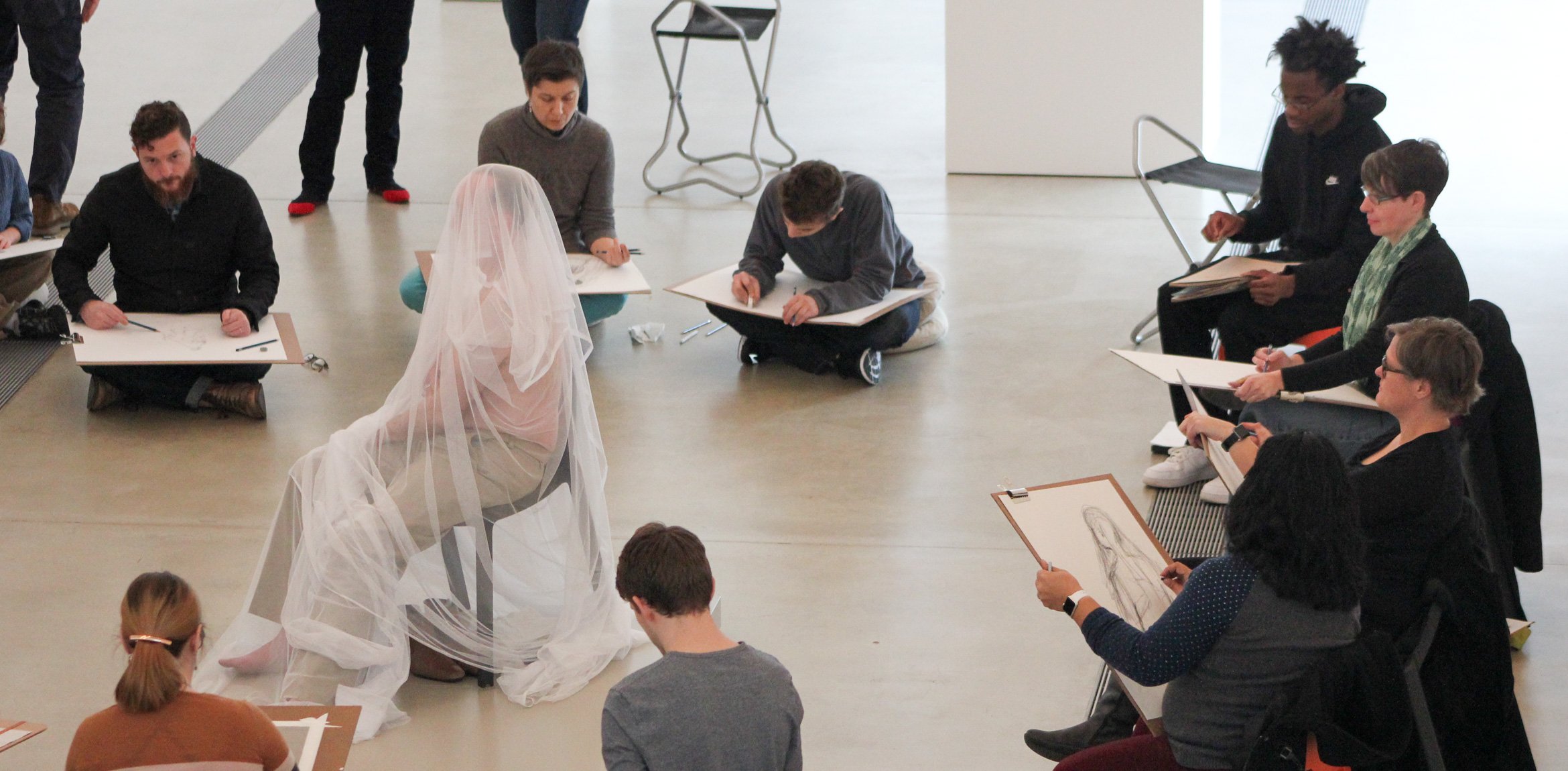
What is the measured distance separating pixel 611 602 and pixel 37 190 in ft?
12.6

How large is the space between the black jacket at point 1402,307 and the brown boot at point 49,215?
4.64 meters

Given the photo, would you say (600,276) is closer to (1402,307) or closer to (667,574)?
(1402,307)

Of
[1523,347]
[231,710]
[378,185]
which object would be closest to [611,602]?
[231,710]

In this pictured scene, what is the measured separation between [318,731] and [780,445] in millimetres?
2313

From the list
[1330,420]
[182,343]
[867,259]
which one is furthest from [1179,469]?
[182,343]

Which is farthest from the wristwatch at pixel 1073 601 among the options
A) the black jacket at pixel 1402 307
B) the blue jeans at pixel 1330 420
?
the black jacket at pixel 1402 307

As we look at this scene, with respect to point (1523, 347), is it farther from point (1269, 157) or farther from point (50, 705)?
point (50, 705)

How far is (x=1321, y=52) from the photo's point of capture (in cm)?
440

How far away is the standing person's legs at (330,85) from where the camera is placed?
6566mm

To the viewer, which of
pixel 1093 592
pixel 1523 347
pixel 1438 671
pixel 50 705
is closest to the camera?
pixel 1438 671

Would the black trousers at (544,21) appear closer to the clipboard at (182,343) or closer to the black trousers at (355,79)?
the black trousers at (355,79)

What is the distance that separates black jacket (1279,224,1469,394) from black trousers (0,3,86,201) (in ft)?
16.0

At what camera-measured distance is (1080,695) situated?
339cm

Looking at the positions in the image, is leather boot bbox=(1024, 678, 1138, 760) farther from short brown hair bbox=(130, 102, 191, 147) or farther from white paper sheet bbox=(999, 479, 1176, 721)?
short brown hair bbox=(130, 102, 191, 147)
